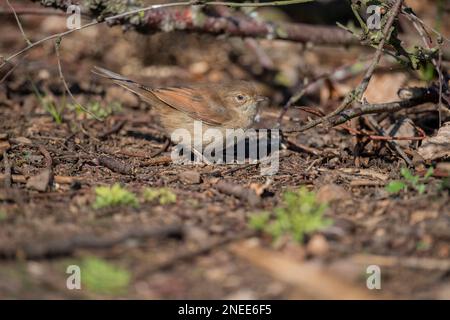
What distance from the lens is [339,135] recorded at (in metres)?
6.99

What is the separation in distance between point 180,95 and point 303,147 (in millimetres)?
1638

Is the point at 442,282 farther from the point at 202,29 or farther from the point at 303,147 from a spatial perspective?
the point at 202,29

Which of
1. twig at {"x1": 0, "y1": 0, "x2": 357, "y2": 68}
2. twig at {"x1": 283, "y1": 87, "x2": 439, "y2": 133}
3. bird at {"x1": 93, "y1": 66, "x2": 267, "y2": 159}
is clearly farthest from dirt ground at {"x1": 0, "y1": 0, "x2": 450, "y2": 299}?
twig at {"x1": 0, "y1": 0, "x2": 357, "y2": 68}

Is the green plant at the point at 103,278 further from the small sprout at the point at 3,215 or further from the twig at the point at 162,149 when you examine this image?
the twig at the point at 162,149

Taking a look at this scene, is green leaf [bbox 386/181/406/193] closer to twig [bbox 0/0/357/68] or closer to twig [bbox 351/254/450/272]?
twig [bbox 351/254/450/272]

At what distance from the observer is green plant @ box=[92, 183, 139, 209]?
4484 millimetres

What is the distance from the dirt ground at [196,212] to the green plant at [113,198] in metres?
0.05

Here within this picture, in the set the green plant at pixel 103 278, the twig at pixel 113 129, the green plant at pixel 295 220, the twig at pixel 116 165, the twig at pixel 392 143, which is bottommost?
the green plant at pixel 103 278

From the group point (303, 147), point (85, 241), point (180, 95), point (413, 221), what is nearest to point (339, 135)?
point (303, 147)

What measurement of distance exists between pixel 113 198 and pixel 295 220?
1410mm

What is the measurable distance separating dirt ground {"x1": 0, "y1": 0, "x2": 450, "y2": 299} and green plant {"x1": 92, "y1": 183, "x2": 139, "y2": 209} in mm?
47

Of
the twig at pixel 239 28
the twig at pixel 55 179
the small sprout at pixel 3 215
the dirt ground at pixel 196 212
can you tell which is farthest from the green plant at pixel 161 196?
the twig at pixel 239 28

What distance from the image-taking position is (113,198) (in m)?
4.51

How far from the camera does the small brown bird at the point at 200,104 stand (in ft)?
23.1
